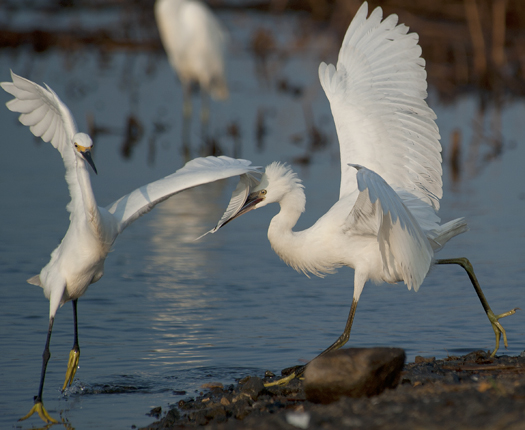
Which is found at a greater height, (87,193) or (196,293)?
(87,193)

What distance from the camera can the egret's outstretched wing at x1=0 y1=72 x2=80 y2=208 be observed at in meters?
5.82

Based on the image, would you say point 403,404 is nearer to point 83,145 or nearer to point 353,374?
point 353,374

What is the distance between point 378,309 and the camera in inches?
289

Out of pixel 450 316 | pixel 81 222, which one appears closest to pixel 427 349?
pixel 450 316

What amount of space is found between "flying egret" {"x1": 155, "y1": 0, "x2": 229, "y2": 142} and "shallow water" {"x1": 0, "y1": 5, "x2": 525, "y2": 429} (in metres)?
2.18

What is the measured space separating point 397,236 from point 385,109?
1487 mm

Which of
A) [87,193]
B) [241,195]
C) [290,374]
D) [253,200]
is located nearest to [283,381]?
[290,374]

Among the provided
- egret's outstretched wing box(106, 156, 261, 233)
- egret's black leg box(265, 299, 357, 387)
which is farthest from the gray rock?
egret's outstretched wing box(106, 156, 261, 233)

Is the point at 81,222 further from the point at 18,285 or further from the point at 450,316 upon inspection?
the point at 450,316

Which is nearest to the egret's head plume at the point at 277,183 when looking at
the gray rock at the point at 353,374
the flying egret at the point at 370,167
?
the flying egret at the point at 370,167

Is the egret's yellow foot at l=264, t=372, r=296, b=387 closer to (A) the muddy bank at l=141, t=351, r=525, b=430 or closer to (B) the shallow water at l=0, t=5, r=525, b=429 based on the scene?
(A) the muddy bank at l=141, t=351, r=525, b=430

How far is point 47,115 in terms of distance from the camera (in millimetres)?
6176

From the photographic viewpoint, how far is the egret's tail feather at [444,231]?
20.0 ft

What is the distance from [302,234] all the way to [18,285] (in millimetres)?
2791
